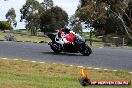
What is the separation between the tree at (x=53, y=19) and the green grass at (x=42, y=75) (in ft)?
236

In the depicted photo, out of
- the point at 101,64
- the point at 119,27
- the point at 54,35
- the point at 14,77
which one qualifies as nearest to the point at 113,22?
the point at 119,27

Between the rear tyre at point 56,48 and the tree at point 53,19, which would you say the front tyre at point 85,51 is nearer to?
the rear tyre at point 56,48

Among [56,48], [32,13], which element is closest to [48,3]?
[32,13]

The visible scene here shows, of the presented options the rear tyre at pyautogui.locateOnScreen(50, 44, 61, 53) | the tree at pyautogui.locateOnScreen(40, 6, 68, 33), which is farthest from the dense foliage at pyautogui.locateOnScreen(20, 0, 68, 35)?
the rear tyre at pyautogui.locateOnScreen(50, 44, 61, 53)

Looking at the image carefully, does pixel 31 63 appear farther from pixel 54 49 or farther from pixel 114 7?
pixel 114 7

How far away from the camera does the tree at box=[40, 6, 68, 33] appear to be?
88.2 m

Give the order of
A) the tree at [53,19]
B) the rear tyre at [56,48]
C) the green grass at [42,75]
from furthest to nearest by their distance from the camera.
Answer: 1. the tree at [53,19]
2. the rear tyre at [56,48]
3. the green grass at [42,75]

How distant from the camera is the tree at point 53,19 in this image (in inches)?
3472

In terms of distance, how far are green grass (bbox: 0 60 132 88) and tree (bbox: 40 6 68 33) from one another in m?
71.8

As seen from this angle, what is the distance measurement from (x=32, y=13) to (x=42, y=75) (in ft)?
287

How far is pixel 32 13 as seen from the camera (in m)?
99.4

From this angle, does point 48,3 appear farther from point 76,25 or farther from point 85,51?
point 85,51

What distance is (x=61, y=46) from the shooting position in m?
21.3

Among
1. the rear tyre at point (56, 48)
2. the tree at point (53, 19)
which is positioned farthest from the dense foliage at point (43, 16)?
the rear tyre at point (56, 48)
